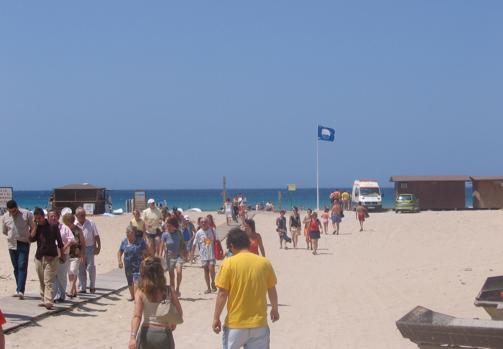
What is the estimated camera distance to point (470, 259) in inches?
799

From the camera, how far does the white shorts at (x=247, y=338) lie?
628cm

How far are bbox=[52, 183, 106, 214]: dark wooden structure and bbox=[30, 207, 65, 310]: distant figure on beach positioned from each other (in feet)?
112

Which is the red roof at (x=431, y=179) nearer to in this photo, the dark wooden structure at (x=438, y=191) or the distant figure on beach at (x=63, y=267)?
the dark wooden structure at (x=438, y=191)

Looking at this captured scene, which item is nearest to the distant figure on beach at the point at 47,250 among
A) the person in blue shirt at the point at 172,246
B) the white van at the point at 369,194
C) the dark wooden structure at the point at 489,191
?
the person in blue shirt at the point at 172,246

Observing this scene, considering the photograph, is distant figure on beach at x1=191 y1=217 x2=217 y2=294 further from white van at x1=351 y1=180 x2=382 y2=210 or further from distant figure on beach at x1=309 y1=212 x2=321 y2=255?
white van at x1=351 y1=180 x2=382 y2=210

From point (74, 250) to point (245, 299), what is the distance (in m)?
6.77

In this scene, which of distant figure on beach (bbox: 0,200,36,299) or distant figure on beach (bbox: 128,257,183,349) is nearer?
distant figure on beach (bbox: 128,257,183,349)

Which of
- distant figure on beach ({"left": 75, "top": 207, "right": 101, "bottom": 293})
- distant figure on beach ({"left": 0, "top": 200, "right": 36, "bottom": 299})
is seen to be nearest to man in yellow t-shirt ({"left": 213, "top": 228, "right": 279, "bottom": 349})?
distant figure on beach ({"left": 0, "top": 200, "right": 36, "bottom": 299})

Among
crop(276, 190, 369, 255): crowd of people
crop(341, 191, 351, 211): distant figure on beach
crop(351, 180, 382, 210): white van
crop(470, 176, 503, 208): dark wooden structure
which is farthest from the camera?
crop(341, 191, 351, 211): distant figure on beach

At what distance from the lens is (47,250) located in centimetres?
1130

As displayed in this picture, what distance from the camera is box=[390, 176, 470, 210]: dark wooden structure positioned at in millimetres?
45312

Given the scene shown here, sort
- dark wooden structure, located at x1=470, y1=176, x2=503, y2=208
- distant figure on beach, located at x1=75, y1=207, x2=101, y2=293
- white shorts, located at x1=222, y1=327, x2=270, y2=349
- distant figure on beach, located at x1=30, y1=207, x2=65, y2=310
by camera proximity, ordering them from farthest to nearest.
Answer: dark wooden structure, located at x1=470, y1=176, x2=503, y2=208
distant figure on beach, located at x1=75, y1=207, x2=101, y2=293
distant figure on beach, located at x1=30, y1=207, x2=65, y2=310
white shorts, located at x1=222, y1=327, x2=270, y2=349

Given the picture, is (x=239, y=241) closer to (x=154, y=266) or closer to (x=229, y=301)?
(x=229, y=301)

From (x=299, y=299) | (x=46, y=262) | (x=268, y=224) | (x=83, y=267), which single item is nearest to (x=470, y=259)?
(x=299, y=299)
